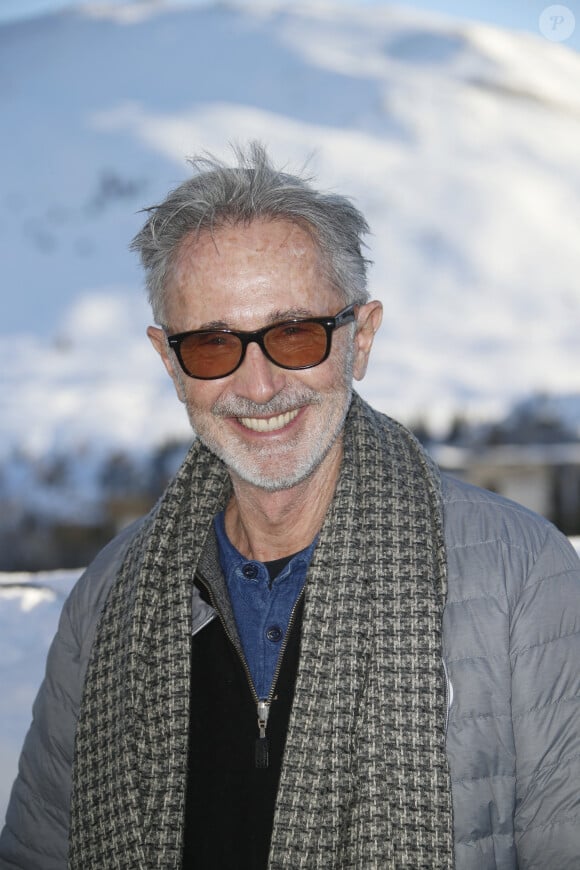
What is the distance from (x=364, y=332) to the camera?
150cm

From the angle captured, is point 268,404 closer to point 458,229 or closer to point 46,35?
point 458,229

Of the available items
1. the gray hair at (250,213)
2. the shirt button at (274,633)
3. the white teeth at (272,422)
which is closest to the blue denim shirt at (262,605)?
the shirt button at (274,633)

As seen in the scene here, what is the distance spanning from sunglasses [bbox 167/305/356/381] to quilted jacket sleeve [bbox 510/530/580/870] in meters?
0.46

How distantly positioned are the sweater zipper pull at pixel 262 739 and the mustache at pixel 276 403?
43 cm

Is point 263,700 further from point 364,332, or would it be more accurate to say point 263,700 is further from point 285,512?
point 364,332

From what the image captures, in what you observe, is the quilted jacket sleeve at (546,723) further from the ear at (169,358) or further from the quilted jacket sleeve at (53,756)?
the quilted jacket sleeve at (53,756)

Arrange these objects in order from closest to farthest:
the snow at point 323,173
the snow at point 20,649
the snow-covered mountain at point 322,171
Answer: the snow at point 20,649, the snow at point 323,173, the snow-covered mountain at point 322,171

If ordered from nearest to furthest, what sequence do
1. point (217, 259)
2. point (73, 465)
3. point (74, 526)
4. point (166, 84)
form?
point (217, 259), point (74, 526), point (73, 465), point (166, 84)

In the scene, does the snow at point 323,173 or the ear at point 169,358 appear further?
the snow at point 323,173

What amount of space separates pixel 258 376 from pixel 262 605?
36 centimetres

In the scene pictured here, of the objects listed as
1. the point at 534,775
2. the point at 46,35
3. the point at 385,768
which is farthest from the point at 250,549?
the point at 46,35

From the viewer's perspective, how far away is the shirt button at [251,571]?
1.43m

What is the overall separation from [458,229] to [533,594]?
12766 mm

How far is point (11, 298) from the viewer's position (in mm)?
12109
